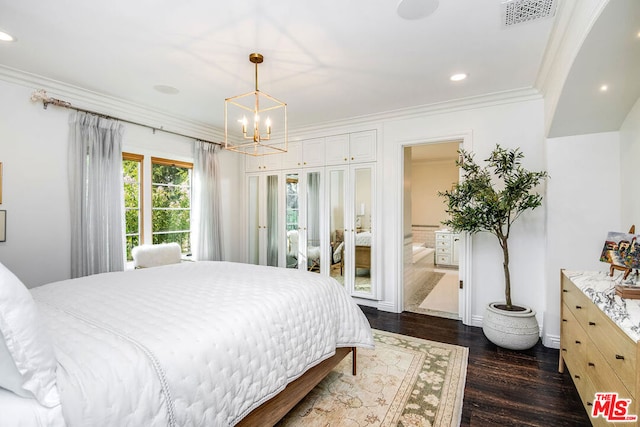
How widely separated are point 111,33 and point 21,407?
2415 mm

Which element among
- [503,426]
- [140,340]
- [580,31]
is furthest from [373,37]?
[503,426]

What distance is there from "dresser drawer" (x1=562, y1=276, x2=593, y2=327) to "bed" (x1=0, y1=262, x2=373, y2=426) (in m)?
1.38

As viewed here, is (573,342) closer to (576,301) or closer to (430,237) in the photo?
(576,301)

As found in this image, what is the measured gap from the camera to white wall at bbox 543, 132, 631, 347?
2652mm

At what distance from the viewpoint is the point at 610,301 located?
1.58 meters

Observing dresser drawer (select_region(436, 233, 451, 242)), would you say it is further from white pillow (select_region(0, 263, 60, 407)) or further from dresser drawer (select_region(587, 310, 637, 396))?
white pillow (select_region(0, 263, 60, 407))

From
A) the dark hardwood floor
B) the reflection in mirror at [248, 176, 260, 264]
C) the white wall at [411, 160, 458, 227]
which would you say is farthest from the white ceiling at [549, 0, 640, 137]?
the white wall at [411, 160, 458, 227]

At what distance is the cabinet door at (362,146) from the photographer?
4.12m

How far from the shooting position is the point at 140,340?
1.19m

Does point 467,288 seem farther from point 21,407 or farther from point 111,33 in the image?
point 111,33

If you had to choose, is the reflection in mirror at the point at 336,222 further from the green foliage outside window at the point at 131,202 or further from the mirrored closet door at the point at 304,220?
the green foliage outside window at the point at 131,202

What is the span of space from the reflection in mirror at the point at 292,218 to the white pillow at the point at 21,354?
387 centimetres

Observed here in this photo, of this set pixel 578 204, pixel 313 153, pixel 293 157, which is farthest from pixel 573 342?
pixel 293 157

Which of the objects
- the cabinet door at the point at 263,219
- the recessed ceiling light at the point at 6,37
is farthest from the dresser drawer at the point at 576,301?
the recessed ceiling light at the point at 6,37
